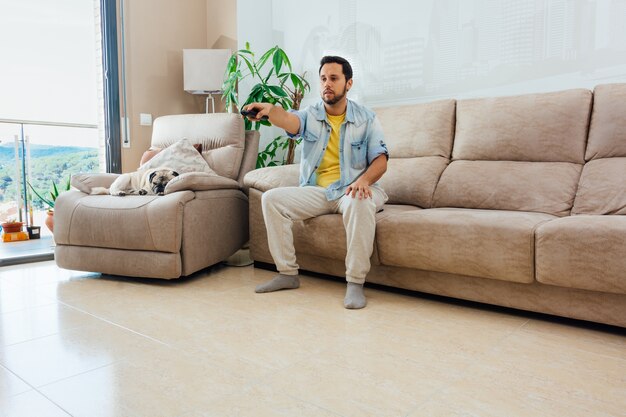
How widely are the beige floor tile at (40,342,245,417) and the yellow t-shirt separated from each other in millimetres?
1247

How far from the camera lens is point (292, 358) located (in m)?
1.59

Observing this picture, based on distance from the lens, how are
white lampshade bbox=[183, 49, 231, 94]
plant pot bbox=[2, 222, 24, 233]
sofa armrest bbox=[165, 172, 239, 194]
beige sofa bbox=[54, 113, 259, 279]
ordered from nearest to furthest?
beige sofa bbox=[54, 113, 259, 279]
sofa armrest bbox=[165, 172, 239, 194]
white lampshade bbox=[183, 49, 231, 94]
plant pot bbox=[2, 222, 24, 233]

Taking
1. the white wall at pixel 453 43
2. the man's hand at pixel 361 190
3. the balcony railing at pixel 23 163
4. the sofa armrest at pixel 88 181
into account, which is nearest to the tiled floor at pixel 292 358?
the man's hand at pixel 361 190

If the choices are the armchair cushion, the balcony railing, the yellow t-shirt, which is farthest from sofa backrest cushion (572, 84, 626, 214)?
the balcony railing

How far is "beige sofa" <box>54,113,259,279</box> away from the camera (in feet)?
8.27

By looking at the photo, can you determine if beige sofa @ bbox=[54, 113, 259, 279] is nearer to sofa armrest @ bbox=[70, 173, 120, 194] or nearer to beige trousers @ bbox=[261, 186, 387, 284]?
sofa armrest @ bbox=[70, 173, 120, 194]

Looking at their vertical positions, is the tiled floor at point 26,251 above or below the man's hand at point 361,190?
below

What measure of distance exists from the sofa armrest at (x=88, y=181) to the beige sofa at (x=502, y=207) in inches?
37.0

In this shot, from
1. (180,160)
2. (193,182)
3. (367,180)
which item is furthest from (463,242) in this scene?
(180,160)

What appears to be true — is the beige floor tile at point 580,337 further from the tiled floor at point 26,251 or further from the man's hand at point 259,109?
the tiled floor at point 26,251

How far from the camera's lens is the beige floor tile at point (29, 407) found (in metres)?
1.24

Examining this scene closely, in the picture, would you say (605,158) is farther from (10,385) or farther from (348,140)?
(10,385)

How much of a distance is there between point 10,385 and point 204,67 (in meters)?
3.03

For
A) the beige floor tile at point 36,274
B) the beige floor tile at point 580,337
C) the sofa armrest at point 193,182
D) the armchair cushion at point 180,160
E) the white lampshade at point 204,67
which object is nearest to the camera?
the beige floor tile at point 580,337
